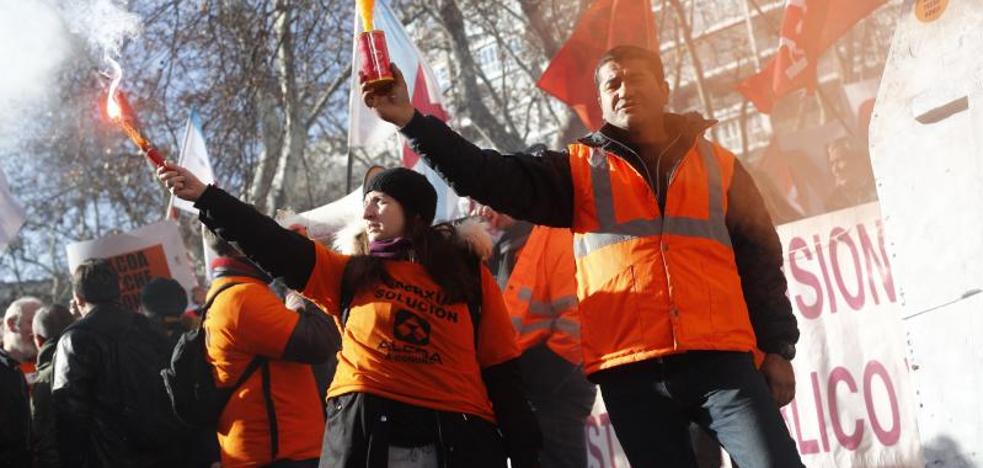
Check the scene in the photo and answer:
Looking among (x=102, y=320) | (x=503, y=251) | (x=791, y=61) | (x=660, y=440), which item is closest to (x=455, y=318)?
(x=660, y=440)

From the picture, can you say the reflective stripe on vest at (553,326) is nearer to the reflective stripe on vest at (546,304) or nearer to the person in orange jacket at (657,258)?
the reflective stripe on vest at (546,304)

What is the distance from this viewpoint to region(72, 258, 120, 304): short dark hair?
6125 mm

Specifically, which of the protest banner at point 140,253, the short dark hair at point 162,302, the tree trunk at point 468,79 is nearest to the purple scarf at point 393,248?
the short dark hair at point 162,302

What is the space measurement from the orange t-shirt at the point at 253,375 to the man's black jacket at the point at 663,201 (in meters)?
1.61

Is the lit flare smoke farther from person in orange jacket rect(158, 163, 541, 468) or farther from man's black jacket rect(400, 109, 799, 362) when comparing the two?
person in orange jacket rect(158, 163, 541, 468)

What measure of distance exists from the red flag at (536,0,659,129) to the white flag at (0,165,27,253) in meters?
3.77

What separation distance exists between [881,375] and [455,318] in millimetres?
2978

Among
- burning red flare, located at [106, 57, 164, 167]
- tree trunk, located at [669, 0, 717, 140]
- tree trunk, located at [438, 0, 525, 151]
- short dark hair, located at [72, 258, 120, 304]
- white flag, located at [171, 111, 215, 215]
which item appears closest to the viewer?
burning red flare, located at [106, 57, 164, 167]

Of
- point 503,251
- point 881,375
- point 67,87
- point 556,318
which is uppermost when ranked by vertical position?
point 67,87

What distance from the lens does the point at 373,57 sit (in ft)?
10.1

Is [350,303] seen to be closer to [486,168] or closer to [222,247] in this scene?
[486,168]

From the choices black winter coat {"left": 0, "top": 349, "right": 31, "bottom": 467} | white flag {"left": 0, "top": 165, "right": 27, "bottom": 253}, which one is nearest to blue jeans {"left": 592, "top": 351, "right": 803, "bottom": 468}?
black winter coat {"left": 0, "top": 349, "right": 31, "bottom": 467}

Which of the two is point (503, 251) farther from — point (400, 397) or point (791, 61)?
point (791, 61)

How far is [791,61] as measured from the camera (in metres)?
8.06
